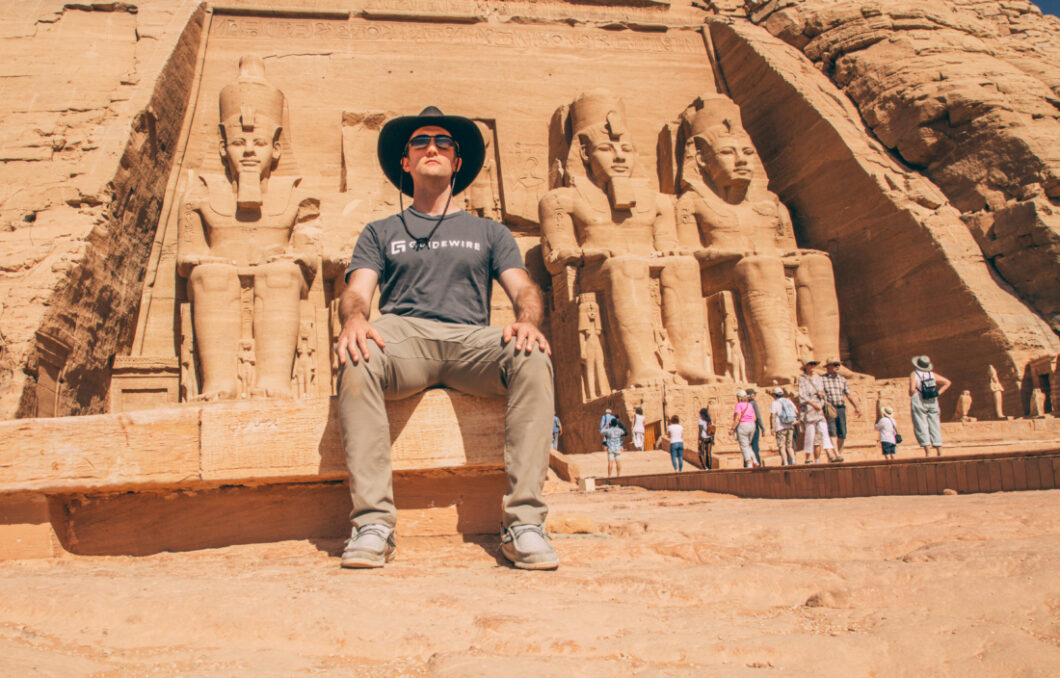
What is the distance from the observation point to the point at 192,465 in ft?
8.66

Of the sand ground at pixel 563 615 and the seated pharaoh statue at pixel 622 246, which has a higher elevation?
the seated pharaoh statue at pixel 622 246

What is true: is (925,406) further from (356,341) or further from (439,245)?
(356,341)

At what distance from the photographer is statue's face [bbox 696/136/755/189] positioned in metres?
9.69

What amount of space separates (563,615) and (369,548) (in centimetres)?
66

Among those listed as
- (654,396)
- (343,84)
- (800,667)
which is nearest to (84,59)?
(343,84)

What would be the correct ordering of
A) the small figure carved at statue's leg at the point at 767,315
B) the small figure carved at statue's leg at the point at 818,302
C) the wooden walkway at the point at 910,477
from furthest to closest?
the small figure carved at statue's leg at the point at 818,302
the small figure carved at statue's leg at the point at 767,315
the wooden walkway at the point at 910,477

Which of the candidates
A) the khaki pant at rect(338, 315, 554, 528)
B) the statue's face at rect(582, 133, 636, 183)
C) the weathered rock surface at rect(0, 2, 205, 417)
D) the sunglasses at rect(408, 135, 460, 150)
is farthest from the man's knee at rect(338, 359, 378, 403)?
the statue's face at rect(582, 133, 636, 183)

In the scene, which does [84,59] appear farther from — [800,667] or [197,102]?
[800,667]

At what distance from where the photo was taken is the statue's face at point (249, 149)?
888 cm

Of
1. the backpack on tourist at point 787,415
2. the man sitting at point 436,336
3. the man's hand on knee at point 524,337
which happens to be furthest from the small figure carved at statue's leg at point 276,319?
the man's hand on knee at point 524,337

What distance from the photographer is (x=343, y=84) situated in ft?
34.9

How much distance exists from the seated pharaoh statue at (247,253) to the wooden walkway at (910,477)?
4.68 metres

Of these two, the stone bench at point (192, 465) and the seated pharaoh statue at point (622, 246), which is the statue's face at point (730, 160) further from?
the stone bench at point (192, 465)

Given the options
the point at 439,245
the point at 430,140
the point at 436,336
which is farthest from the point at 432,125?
the point at 436,336
